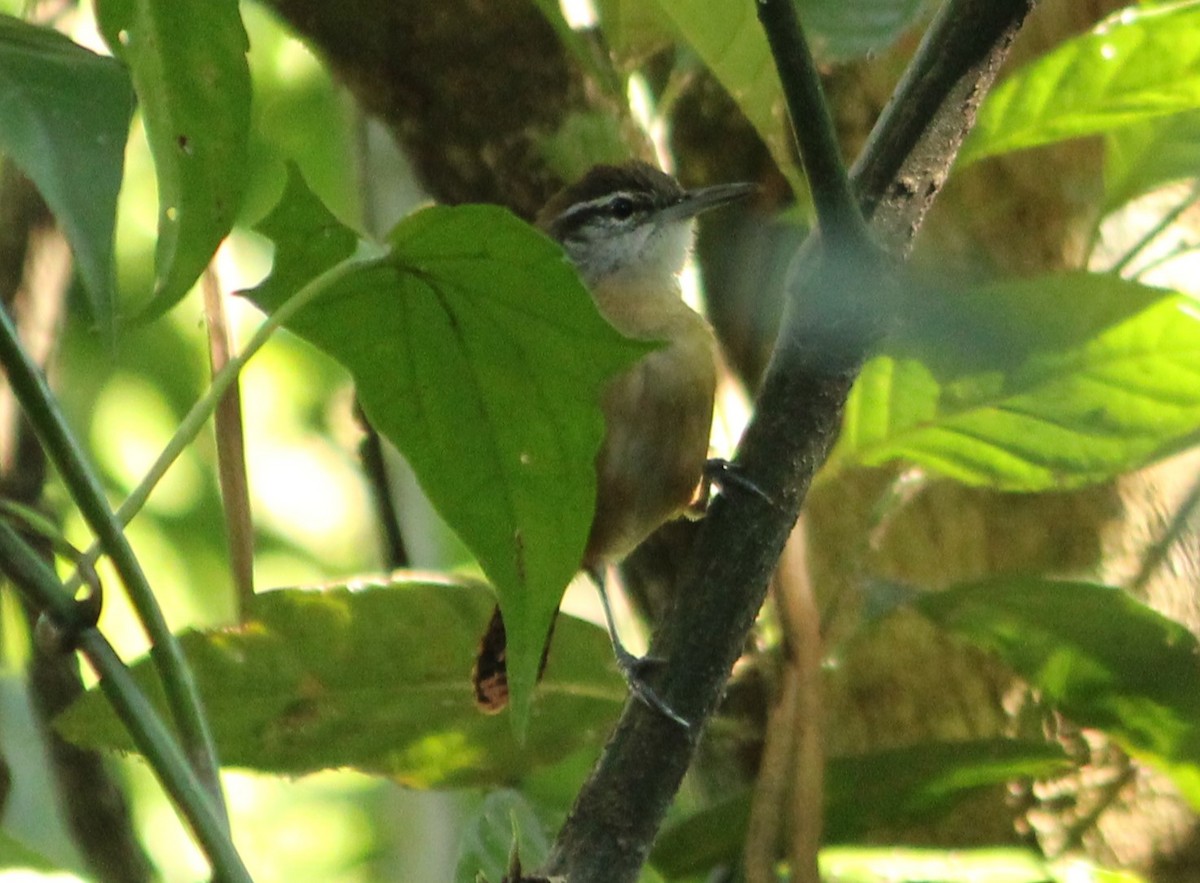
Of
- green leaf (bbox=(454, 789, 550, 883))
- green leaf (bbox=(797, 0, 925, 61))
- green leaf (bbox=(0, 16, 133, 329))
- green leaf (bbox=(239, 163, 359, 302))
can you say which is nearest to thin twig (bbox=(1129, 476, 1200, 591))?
green leaf (bbox=(797, 0, 925, 61))

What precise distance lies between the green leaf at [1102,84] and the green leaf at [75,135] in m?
1.15

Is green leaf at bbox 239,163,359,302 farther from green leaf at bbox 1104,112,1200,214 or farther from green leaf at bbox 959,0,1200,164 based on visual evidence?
green leaf at bbox 1104,112,1200,214

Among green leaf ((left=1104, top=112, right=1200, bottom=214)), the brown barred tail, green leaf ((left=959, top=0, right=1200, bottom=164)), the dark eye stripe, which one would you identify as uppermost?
the dark eye stripe

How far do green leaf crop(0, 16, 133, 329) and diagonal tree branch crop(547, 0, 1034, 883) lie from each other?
0.59 m

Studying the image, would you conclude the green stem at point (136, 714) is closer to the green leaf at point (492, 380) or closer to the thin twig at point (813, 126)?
the green leaf at point (492, 380)

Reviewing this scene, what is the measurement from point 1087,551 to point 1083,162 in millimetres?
717

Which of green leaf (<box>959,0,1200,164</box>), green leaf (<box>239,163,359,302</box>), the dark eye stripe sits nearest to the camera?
green leaf (<box>239,163,359,302</box>)

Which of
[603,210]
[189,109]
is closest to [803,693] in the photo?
[189,109]

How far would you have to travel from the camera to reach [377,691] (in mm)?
2062

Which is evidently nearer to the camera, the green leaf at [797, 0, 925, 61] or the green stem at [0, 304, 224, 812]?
the green stem at [0, 304, 224, 812]

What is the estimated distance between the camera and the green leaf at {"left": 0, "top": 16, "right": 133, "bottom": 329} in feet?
3.52

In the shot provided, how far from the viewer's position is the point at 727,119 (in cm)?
289

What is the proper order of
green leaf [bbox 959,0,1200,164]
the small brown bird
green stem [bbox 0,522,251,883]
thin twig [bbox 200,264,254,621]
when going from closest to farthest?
green stem [bbox 0,522,251,883], thin twig [bbox 200,264,254,621], green leaf [bbox 959,0,1200,164], the small brown bird

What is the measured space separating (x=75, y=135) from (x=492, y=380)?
35 centimetres
